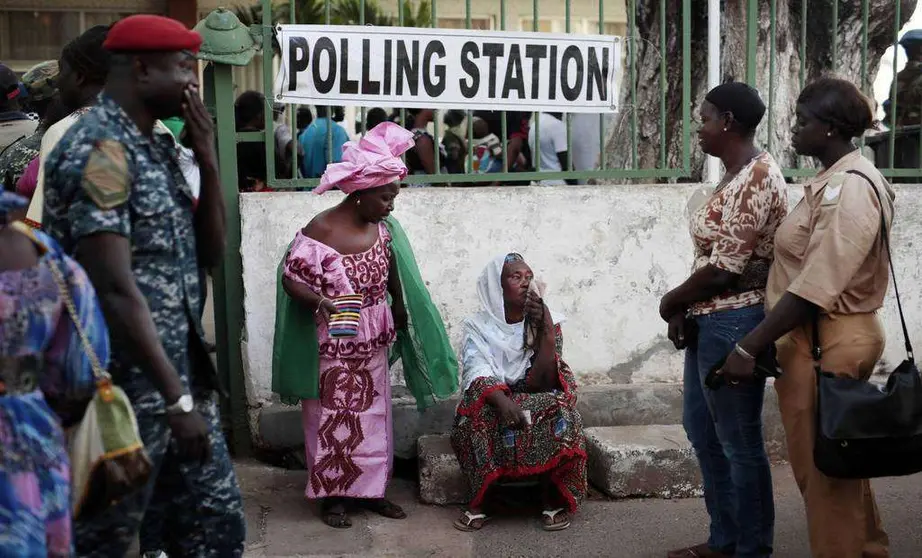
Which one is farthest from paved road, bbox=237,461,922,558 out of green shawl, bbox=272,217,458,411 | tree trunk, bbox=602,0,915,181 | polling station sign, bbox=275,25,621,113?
tree trunk, bbox=602,0,915,181

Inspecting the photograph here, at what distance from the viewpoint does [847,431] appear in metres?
3.70

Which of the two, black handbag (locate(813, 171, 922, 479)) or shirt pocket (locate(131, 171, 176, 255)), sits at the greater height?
shirt pocket (locate(131, 171, 176, 255))

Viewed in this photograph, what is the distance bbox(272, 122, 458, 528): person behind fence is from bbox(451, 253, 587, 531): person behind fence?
1.12ft

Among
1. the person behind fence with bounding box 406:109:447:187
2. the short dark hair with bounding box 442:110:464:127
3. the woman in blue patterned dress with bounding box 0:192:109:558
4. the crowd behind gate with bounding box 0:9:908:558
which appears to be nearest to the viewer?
the woman in blue patterned dress with bounding box 0:192:109:558

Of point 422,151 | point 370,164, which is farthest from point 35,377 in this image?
point 422,151

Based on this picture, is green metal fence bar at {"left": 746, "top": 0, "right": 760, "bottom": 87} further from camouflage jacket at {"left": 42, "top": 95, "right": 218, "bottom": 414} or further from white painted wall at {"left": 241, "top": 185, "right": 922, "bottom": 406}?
camouflage jacket at {"left": 42, "top": 95, "right": 218, "bottom": 414}

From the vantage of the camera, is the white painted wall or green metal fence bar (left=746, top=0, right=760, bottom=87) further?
green metal fence bar (left=746, top=0, right=760, bottom=87)

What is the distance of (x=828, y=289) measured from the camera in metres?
3.71

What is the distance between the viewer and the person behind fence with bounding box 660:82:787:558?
13.1ft

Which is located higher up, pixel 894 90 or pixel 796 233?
pixel 894 90

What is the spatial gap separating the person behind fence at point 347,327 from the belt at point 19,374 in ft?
7.49

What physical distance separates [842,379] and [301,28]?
3.06m

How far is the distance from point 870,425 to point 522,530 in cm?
179

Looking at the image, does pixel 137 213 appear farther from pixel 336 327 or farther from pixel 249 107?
pixel 249 107
